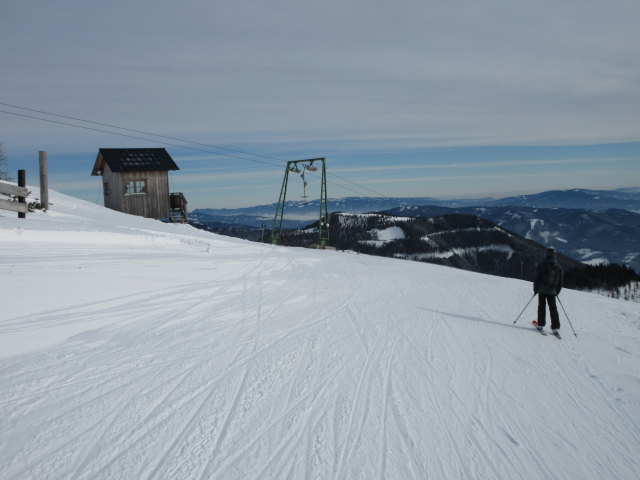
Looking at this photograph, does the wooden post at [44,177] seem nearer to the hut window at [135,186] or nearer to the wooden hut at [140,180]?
the wooden hut at [140,180]

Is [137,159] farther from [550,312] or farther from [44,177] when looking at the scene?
[550,312]

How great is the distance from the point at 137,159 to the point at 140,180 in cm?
171

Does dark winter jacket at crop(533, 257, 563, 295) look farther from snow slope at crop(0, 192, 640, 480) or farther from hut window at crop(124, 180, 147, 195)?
hut window at crop(124, 180, 147, 195)

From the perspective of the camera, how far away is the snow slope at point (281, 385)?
3.74m

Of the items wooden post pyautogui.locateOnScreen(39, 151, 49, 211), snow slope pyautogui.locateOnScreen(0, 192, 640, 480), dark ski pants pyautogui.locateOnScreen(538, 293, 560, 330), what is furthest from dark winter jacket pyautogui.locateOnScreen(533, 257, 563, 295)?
wooden post pyautogui.locateOnScreen(39, 151, 49, 211)

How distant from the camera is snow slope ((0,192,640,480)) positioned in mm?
3738

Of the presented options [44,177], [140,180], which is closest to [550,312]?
[44,177]

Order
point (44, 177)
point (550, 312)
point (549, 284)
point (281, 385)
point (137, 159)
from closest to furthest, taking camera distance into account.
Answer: point (281, 385)
point (550, 312)
point (549, 284)
point (44, 177)
point (137, 159)

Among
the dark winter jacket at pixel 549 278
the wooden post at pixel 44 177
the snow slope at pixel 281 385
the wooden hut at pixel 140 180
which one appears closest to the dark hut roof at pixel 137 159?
the wooden hut at pixel 140 180

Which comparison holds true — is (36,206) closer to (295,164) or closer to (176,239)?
(176,239)

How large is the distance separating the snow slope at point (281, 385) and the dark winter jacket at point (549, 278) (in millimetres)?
1071

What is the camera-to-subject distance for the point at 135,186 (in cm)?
3058

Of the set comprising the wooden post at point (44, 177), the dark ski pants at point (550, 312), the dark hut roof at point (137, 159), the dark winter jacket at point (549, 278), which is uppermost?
the dark hut roof at point (137, 159)

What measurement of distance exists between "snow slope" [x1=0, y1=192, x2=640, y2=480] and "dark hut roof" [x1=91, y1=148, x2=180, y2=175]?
21.0 m
